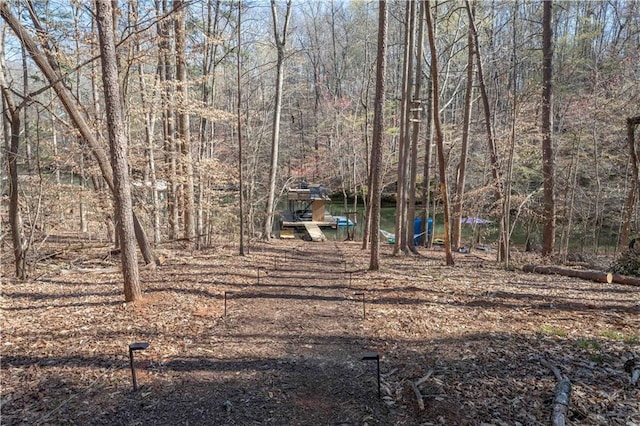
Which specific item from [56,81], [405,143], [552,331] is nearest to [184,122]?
[56,81]

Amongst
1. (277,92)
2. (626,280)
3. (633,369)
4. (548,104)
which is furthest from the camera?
(277,92)

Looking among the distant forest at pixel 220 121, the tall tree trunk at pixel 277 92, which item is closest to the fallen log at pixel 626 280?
the distant forest at pixel 220 121

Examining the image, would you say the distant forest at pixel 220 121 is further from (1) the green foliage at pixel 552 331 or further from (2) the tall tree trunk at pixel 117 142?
(1) the green foliage at pixel 552 331

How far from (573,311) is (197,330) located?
5.76 m

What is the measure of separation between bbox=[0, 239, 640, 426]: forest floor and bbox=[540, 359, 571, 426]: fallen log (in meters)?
0.07

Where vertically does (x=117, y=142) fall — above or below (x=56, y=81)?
below

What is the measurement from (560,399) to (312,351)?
2.65 meters

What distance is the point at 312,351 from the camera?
181 inches

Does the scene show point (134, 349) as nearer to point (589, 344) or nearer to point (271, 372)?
point (271, 372)

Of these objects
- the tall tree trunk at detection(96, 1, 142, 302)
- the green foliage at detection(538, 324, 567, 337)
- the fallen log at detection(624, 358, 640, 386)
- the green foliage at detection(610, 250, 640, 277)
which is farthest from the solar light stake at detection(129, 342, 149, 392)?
the green foliage at detection(610, 250, 640, 277)

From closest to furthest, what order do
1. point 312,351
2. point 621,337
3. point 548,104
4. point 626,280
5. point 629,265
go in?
point 621,337, point 312,351, point 626,280, point 629,265, point 548,104

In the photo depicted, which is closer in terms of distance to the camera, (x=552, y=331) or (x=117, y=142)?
(x=552, y=331)

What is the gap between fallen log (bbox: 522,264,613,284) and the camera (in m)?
7.67

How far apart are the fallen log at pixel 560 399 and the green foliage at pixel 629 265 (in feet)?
19.7
